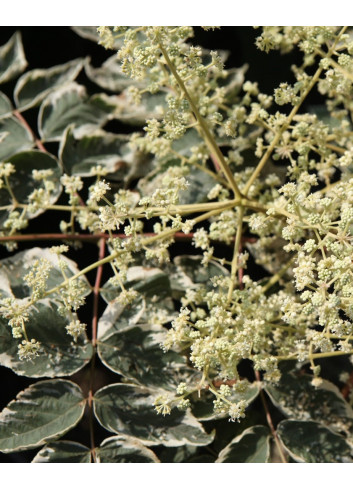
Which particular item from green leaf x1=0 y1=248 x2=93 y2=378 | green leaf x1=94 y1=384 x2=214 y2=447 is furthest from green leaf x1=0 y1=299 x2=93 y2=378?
green leaf x1=94 y1=384 x2=214 y2=447

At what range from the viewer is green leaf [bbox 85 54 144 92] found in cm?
212

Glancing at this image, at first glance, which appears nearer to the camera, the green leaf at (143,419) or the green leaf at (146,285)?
the green leaf at (143,419)

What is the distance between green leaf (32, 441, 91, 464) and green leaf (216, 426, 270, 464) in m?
0.39

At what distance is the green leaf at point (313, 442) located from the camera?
65.2 inches

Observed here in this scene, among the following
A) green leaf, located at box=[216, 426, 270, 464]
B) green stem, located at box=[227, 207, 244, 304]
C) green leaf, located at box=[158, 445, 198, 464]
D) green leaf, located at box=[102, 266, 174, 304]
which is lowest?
green leaf, located at box=[158, 445, 198, 464]

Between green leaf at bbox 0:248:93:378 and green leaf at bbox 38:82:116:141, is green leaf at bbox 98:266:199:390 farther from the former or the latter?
green leaf at bbox 38:82:116:141

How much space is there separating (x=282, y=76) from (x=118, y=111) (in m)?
0.62

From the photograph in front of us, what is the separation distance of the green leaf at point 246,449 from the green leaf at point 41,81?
132 centimetres

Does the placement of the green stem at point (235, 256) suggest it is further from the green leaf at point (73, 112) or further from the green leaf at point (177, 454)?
the green leaf at point (73, 112)

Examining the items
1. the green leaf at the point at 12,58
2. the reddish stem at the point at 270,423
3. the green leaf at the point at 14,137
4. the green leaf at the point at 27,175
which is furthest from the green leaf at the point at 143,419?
the green leaf at the point at 12,58

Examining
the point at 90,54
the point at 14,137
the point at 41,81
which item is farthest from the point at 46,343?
the point at 90,54

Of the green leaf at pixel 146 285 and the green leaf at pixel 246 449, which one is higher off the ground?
the green leaf at pixel 146 285

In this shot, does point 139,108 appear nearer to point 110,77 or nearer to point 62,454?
point 110,77
